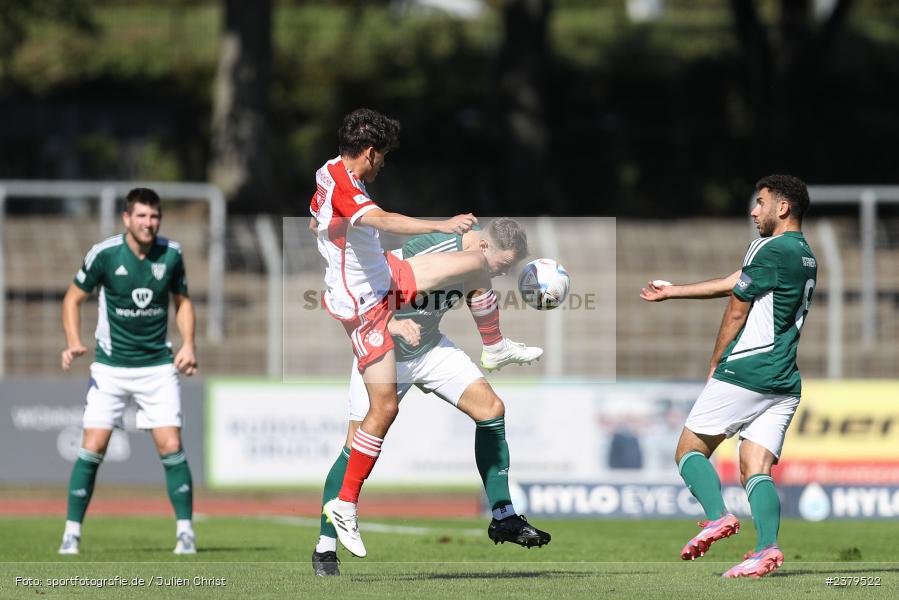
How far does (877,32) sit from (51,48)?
19.7 metres

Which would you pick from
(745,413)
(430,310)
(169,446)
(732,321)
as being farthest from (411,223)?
(169,446)

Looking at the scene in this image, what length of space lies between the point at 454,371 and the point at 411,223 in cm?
110

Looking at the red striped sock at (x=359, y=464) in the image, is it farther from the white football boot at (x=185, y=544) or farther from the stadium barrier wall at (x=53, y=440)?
the stadium barrier wall at (x=53, y=440)

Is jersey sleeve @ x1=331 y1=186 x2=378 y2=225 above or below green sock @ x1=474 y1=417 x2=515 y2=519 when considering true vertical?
above

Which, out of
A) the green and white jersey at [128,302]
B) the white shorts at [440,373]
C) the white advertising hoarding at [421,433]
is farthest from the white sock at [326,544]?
the white advertising hoarding at [421,433]

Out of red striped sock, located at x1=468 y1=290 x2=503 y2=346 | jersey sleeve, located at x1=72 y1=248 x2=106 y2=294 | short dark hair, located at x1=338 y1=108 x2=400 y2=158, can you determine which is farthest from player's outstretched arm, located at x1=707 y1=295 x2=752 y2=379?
jersey sleeve, located at x1=72 y1=248 x2=106 y2=294

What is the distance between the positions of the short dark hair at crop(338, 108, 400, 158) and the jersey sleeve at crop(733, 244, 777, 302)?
82.6 inches

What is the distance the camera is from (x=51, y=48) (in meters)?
34.3

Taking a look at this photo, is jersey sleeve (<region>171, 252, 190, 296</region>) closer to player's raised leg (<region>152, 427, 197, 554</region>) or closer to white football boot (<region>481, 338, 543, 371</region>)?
player's raised leg (<region>152, 427, 197, 554</region>)

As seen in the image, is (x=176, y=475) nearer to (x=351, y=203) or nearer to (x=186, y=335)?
(x=186, y=335)

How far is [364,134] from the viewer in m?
7.79

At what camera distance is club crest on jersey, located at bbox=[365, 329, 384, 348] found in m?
7.94

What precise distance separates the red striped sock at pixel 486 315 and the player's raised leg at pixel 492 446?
0.32 metres

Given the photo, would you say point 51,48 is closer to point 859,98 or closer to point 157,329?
point 859,98
